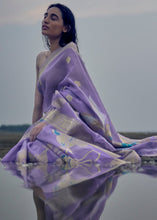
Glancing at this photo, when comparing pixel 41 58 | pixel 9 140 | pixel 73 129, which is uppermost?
pixel 41 58

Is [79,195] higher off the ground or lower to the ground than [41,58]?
higher

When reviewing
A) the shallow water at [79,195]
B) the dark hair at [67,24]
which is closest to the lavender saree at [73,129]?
the dark hair at [67,24]

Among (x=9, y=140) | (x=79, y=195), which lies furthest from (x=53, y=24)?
(x=9, y=140)

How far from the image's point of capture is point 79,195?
6.96ft

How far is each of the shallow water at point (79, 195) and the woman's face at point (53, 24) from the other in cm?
157

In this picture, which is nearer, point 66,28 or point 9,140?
point 66,28

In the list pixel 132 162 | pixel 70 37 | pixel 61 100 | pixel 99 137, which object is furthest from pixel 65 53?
pixel 132 162

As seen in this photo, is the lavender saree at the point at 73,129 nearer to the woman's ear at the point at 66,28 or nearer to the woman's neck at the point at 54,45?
the woman's neck at the point at 54,45

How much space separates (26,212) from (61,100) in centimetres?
246

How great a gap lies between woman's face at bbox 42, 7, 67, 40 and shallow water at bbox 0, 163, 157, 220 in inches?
62.0

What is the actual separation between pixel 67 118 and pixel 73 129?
107 millimetres

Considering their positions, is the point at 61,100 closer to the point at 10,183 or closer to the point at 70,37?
the point at 70,37

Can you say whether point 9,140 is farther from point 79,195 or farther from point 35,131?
point 79,195

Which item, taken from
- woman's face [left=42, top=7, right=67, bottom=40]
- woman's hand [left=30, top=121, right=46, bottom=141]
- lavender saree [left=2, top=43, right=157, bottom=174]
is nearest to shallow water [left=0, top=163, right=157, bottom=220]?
lavender saree [left=2, top=43, right=157, bottom=174]
